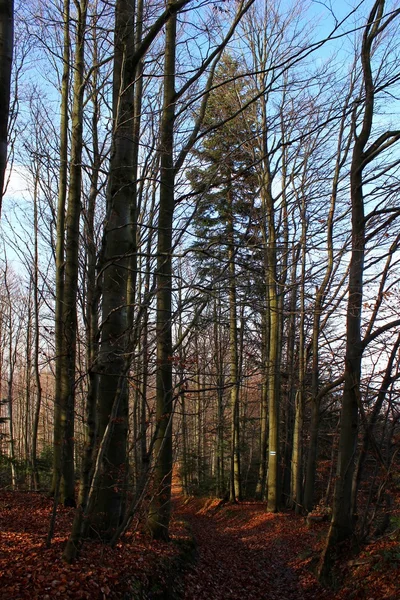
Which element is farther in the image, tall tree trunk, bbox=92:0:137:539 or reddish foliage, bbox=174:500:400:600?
reddish foliage, bbox=174:500:400:600

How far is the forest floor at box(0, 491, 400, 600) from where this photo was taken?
13.6 feet

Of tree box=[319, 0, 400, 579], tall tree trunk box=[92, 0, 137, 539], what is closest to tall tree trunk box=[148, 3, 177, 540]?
tall tree trunk box=[92, 0, 137, 539]

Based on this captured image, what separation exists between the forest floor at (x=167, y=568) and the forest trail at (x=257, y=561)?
24mm

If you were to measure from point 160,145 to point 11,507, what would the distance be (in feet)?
22.5

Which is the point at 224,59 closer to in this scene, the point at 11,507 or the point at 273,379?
the point at 273,379

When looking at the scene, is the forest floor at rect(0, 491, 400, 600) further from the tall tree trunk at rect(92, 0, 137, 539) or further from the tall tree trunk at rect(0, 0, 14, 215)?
the tall tree trunk at rect(0, 0, 14, 215)

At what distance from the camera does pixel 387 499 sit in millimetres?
7480

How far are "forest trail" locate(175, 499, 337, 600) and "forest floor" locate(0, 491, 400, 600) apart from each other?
0.02 m

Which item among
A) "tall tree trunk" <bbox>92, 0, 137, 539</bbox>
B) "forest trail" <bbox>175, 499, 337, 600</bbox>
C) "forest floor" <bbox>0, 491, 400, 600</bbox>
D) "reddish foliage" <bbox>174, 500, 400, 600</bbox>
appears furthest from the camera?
"forest trail" <bbox>175, 499, 337, 600</bbox>

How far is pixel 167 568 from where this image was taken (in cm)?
556

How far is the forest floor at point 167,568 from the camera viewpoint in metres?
4.16

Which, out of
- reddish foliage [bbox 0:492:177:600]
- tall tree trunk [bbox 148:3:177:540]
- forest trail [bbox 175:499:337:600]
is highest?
tall tree trunk [bbox 148:3:177:540]

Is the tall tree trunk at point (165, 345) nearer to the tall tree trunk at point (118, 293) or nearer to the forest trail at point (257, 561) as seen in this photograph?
the tall tree trunk at point (118, 293)

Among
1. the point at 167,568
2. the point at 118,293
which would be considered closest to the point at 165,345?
the point at 118,293
